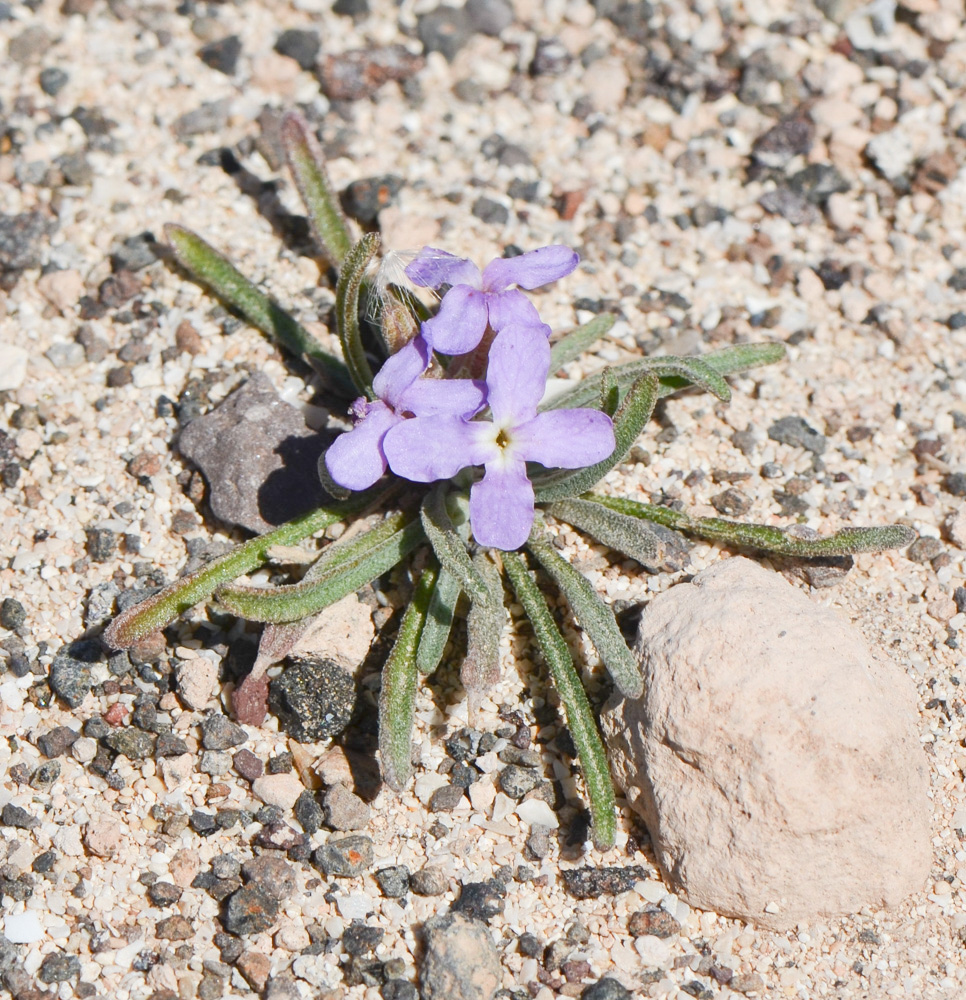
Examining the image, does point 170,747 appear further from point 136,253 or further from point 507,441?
point 136,253

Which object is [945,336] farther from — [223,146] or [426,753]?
[223,146]

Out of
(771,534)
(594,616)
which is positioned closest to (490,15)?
(771,534)

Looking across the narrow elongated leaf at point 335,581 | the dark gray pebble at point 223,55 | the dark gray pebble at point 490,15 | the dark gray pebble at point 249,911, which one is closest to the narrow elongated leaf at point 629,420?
the narrow elongated leaf at point 335,581

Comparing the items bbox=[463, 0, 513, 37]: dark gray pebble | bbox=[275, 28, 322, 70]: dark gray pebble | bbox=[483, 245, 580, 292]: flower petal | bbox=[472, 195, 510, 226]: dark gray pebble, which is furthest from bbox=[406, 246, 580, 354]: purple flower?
bbox=[463, 0, 513, 37]: dark gray pebble

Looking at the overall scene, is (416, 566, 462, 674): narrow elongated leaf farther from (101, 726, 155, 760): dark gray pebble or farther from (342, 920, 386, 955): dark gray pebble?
(101, 726, 155, 760): dark gray pebble

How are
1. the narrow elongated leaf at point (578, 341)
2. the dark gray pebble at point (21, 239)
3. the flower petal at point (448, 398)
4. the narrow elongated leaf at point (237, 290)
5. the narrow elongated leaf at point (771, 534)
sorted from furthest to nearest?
the dark gray pebble at point (21, 239) < the narrow elongated leaf at point (237, 290) < the narrow elongated leaf at point (578, 341) < the narrow elongated leaf at point (771, 534) < the flower petal at point (448, 398)

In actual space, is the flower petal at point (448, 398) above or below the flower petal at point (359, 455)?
above

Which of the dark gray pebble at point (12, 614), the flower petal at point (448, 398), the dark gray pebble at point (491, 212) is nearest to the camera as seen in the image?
the flower petal at point (448, 398)

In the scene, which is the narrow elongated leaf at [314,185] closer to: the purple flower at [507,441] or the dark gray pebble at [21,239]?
the dark gray pebble at [21,239]
